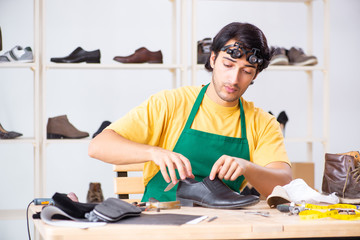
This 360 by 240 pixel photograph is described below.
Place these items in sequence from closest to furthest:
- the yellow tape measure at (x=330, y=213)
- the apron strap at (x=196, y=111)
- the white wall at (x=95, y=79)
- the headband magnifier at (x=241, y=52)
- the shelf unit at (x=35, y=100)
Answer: the yellow tape measure at (x=330, y=213) → the headband magnifier at (x=241, y=52) → the apron strap at (x=196, y=111) → the shelf unit at (x=35, y=100) → the white wall at (x=95, y=79)

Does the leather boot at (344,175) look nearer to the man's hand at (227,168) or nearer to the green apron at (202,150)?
the green apron at (202,150)

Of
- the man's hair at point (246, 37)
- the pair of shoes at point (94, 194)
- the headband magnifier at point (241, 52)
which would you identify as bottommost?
the pair of shoes at point (94, 194)

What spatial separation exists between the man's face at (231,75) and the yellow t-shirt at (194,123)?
11 cm

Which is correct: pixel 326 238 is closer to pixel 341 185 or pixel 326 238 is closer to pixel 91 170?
pixel 341 185

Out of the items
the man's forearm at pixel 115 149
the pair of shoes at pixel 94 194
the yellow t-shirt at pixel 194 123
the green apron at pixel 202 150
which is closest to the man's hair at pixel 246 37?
the yellow t-shirt at pixel 194 123

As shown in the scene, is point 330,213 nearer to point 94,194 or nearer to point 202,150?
point 202,150

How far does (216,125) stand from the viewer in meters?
2.27

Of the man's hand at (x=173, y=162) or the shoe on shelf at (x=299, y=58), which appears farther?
the shoe on shelf at (x=299, y=58)

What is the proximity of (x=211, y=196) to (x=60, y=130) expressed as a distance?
227cm

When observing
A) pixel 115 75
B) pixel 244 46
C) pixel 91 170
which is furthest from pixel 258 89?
pixel 244 46

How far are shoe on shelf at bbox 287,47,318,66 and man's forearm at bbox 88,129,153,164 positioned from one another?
2.30 m

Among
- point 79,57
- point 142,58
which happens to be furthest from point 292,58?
point 79,57

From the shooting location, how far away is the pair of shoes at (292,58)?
3.92 m

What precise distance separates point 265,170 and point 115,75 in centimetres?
263
